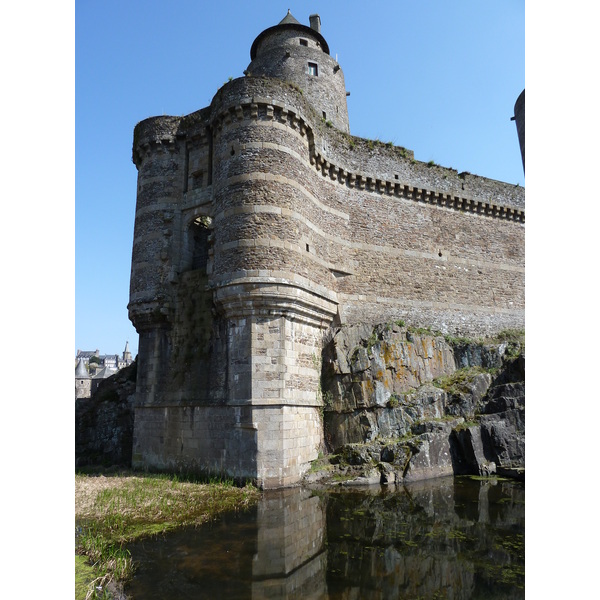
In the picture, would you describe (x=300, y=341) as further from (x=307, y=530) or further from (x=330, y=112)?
(x=330, y=112)

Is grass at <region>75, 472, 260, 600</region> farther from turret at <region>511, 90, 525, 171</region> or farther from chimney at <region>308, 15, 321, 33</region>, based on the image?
turret at <region>511, 90, 525, 171</region>

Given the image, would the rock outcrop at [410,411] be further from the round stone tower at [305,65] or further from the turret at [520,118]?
the turret at [520,118]

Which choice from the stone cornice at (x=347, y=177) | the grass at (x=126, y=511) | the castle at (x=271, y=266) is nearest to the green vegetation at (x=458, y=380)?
the castle at (x=271, y=266)

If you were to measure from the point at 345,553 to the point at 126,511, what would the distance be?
16.3 ft

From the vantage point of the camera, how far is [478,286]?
2094cm

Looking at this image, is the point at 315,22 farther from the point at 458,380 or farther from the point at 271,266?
the point at 458,380

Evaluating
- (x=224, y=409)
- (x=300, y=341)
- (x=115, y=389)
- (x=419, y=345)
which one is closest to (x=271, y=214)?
(x=300, y=341)

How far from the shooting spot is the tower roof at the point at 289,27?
961 inches

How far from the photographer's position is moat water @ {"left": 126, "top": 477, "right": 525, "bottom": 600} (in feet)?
20.5

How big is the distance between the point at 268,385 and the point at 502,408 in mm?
8486

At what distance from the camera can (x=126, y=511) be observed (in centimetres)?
971

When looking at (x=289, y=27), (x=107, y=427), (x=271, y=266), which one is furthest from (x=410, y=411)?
(x=289, y=27)

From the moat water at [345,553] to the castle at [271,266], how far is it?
3.50 meters

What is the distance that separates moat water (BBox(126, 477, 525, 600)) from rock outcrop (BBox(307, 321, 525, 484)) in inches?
119
